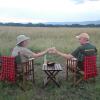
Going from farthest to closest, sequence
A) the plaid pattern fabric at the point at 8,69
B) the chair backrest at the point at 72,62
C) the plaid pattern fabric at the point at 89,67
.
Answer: the chair backrest at the point at 72,62 < the plaid pattern fabric at the point at 89,67 < the plaid pattern fabric at the point at 8,69

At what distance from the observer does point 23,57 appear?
7137 millimetres

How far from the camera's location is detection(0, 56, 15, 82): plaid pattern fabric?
6.79 metres

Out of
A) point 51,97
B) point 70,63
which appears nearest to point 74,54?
point 70,63

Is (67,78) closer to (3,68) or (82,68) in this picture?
(82,68)

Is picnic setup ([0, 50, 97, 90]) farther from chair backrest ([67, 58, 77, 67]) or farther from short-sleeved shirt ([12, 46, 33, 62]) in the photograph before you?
short-sleeved shirt ([12, 46, 33, 62])

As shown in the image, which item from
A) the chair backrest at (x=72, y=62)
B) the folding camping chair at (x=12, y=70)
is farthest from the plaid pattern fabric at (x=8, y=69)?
the chair backrest at (x=72, y=62)

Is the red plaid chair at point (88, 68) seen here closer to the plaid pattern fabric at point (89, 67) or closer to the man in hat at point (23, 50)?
the plaid pattern fabric at point (89, 67)

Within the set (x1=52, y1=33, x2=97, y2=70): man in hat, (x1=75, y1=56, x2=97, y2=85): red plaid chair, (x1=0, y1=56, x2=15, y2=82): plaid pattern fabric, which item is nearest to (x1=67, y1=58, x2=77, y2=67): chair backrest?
(x1=52, y1=33, x2=97, y2=70): man in hat

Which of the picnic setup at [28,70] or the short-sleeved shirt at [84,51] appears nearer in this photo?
the picnic setup at [28,70]

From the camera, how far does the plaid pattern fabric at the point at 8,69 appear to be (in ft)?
22.3

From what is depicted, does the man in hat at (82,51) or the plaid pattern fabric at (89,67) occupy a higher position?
the man in hat at (82,51)

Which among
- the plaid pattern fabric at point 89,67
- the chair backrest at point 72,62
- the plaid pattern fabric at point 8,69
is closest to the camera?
the plaid pattern fabric at point 8,69

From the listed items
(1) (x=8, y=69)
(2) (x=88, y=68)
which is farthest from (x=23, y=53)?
(2) (x=88, y=68)

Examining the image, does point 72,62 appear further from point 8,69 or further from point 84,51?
point 8,69
